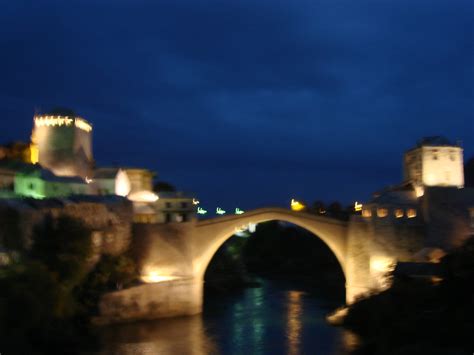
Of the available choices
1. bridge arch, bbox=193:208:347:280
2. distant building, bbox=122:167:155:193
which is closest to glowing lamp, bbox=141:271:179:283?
bridge arch, bbox=193:208:347:280

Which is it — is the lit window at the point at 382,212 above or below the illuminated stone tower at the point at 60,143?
below

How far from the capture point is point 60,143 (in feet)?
116

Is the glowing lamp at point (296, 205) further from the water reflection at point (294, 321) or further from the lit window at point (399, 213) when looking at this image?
the lit window at point (399, 213)

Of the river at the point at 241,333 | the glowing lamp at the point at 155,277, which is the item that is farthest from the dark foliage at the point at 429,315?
the glowing lamp at the point at 155,277

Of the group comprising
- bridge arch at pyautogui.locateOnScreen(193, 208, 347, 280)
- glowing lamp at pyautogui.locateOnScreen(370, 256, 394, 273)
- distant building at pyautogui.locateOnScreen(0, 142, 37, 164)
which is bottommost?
glowing lamp at pyautogui.locateOnScreen(370, 256, 394, 273)

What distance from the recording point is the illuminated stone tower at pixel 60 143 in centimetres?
3528

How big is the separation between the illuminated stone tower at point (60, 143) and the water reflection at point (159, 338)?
13.2 meters

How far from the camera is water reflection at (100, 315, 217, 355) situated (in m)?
21.0

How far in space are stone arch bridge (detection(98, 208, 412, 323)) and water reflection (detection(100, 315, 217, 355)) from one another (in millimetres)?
1146

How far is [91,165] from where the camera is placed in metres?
37.2

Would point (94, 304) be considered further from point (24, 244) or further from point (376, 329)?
point (376, 329)

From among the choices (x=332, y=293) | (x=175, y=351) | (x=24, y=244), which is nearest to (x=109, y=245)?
(x=24, y=244)

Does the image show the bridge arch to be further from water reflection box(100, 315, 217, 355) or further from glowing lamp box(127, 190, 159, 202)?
glowing lamp box(127, 190, 159, 202)

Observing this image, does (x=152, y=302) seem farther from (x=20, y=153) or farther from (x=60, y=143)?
(x=20, y=153)
